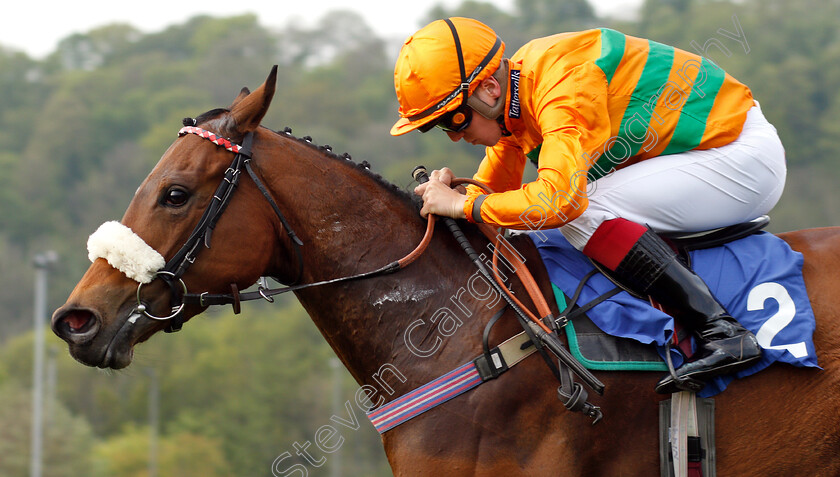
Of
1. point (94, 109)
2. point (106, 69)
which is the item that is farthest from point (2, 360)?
Answer: point (106, 69)

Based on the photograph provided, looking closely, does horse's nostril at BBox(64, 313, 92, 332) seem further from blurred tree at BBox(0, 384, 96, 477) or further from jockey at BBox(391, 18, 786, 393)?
blurred tree at BBox(0, 384, 96, 477)

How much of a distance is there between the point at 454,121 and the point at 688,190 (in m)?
1.10

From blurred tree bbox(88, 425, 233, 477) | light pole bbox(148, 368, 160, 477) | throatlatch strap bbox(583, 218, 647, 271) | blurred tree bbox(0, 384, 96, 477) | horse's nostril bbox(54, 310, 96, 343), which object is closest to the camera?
horse's nostril bbox(54, 310, 96, 343)

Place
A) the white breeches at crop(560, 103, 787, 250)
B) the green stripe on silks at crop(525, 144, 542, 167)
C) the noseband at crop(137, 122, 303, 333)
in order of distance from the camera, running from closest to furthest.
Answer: the noseband at crop(137, 122, 303, 333), the white breeches at crop(560, 103, 787, 250), the green stripe on silks at crop(525, 144, 542, 167)

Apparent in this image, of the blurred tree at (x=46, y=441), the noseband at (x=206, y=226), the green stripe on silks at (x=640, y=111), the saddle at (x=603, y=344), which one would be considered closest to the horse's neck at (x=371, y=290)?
the noseband at (x=206, y=226)

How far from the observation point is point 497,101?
4.03 metres

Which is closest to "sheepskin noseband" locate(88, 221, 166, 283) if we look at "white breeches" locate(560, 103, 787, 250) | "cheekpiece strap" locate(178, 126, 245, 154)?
"cheekpiece strap" locate(178, 126, 245, 154)

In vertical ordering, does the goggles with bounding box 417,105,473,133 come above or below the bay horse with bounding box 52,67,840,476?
above

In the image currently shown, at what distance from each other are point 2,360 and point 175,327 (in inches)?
2057

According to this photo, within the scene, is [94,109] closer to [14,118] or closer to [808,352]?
[14,118]

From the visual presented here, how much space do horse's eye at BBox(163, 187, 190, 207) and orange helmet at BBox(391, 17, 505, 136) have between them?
1042 mm

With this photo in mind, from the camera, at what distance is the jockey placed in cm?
369

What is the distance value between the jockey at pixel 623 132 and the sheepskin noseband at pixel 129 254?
1.24 m

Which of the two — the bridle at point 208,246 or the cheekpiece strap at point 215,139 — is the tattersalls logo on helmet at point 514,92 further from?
the cheekpiece strap at point 215,139
